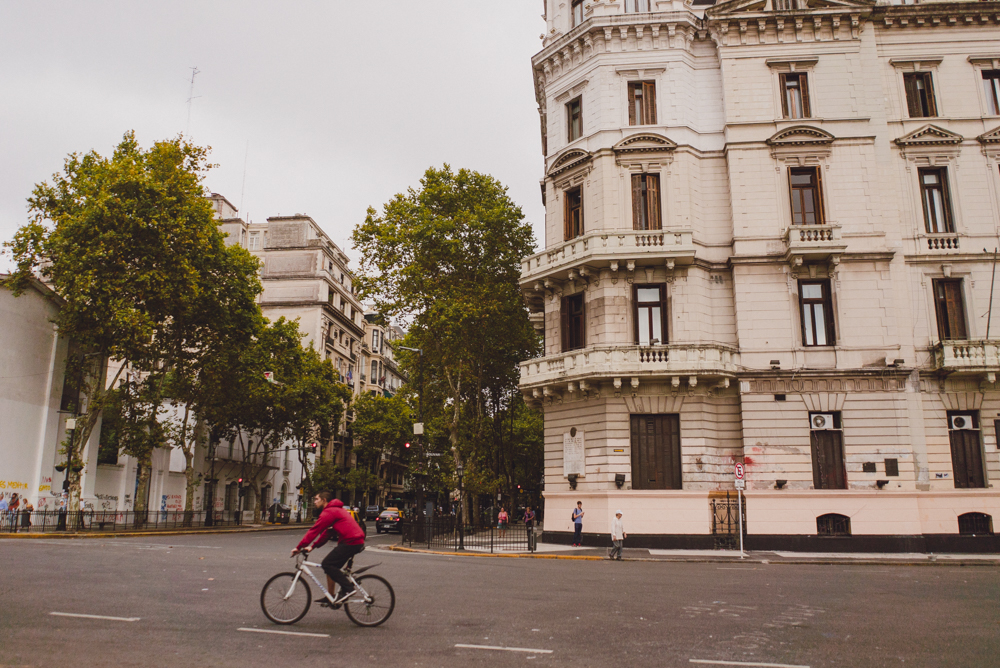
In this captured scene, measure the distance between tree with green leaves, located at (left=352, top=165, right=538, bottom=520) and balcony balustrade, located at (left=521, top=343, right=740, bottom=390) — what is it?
10056mm

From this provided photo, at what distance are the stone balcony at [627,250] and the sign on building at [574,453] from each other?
6056mm

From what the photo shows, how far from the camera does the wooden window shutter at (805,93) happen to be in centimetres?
2840

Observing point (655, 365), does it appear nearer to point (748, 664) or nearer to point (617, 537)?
point (617, 537)

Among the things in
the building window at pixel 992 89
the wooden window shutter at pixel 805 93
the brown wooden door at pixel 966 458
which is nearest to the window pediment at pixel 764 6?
the wooden window shutter at pixel 805 93

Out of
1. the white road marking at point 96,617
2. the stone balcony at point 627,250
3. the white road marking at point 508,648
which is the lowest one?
the white road marking at point 508,648

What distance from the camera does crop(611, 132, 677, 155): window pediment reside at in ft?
92.3

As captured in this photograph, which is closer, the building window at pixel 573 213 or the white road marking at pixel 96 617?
the white road marking at pixel 96 617

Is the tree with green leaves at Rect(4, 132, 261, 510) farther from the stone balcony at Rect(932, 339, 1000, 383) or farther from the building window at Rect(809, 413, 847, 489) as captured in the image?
the stone balcony at Rect(932, 339, 1000, 383)

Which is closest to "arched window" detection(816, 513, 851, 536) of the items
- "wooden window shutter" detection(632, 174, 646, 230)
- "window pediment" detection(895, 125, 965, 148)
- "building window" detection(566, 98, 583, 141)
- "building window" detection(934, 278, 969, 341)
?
"building window" detection(934, 278, 969, 341)

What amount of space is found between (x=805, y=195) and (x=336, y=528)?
79.4ft

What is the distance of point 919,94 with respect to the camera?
92.9ft

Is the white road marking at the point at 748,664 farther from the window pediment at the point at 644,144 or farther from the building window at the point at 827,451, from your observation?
the window pediment at the point at 644,144

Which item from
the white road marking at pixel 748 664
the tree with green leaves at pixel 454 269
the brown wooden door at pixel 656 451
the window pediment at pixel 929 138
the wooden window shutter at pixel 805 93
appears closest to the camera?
the white road marking at pixel 748 664

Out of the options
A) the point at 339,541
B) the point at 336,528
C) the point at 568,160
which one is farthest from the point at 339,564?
the point at 568,160
